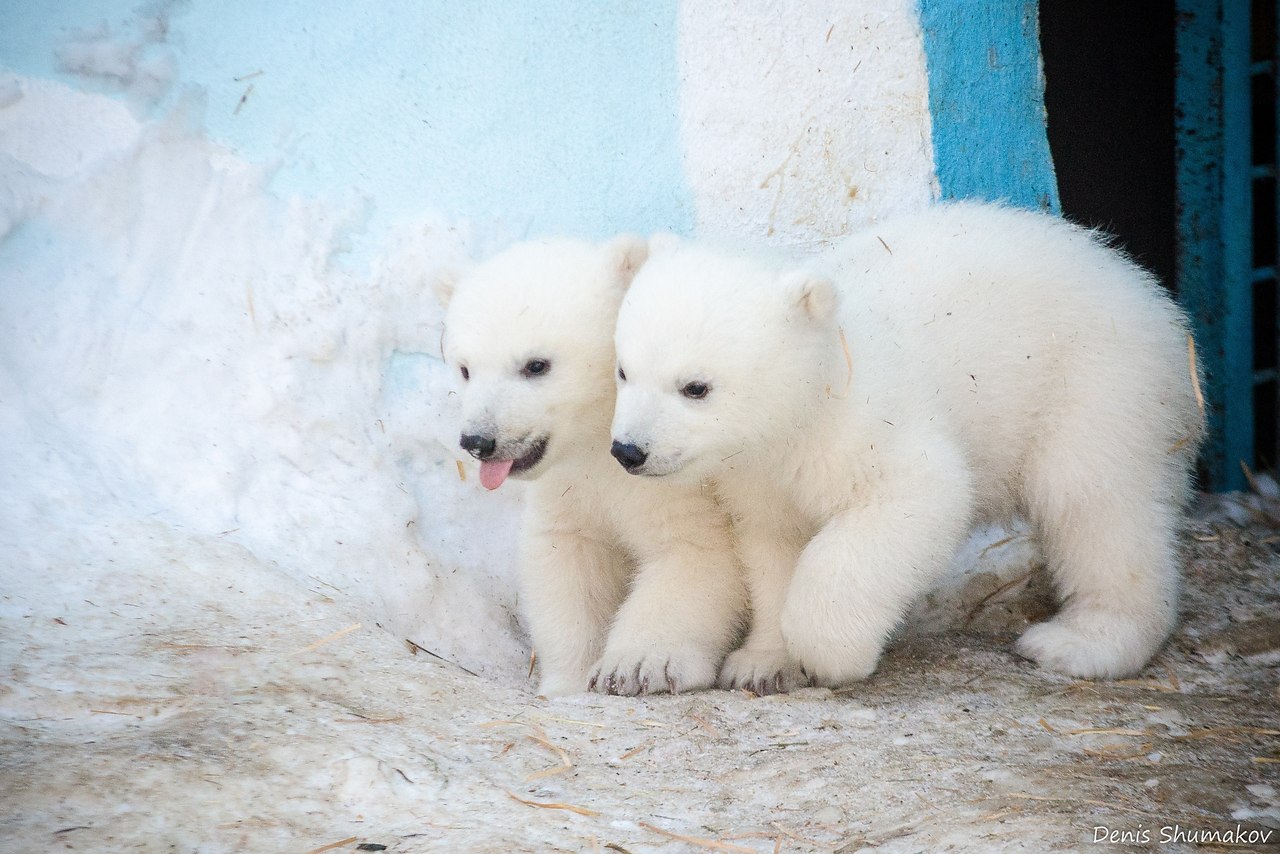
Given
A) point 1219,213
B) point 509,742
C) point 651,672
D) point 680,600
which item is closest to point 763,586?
point 680,600

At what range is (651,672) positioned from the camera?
3.45 metres

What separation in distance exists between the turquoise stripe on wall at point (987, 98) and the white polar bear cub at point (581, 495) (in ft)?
5.64

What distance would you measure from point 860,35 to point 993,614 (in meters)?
2.25

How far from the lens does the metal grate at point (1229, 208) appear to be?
534 cm

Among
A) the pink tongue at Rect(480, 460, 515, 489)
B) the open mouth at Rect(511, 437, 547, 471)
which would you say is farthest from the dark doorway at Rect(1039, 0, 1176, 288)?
the pink tongue at Rect(480, 460, 515, 489)

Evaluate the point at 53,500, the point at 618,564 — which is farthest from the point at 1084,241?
the point at 53,500

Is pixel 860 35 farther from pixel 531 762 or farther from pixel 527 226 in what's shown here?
pixel 531 762

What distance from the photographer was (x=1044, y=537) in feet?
12.5

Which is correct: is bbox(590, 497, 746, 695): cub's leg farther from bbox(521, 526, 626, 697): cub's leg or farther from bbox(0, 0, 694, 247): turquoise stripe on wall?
bbox(0, 0, 694, 247): turquoise stripe on wall

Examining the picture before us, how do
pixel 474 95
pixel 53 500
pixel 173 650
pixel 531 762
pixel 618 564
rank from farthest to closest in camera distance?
pixel 474 95, pixel 618 564, pixel 53 500, pixel 173 650, pixel 531 762

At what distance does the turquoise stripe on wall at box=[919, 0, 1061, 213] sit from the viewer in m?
4.52

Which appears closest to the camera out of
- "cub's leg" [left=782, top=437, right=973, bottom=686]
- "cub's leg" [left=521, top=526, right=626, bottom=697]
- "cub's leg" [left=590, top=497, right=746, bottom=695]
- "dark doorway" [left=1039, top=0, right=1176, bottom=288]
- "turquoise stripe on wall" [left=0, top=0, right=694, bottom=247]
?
"cub's leg" [left=782, top=437, right=973, bottom=686]

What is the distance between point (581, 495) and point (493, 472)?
0.57m

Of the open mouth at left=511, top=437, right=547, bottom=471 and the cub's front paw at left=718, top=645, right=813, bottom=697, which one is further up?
the open mouth at left=511, top=437, right=547, bottom=471
